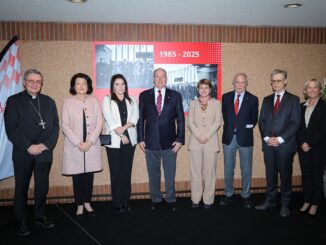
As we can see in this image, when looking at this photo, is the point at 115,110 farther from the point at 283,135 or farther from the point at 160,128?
the point at 283,135

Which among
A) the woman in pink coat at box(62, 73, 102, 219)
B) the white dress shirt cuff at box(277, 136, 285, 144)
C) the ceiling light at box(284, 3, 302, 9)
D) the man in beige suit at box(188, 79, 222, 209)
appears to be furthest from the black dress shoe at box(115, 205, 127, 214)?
the ceiling light at box(284, 3, 302, 9)

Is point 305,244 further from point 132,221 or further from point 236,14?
point 236,14

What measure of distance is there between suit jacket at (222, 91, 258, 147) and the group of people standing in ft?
0.04

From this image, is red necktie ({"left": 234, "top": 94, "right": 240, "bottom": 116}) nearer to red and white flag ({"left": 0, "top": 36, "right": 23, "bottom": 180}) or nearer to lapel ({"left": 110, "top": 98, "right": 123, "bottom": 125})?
Result: lapel ({"left": 110, "top": 98, "right": 123, "bottom": 125})

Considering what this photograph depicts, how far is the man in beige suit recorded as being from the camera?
13.9 ft

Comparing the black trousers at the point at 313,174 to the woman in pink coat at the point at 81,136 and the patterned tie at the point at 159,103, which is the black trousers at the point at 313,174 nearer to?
the patterned tie at the point at 159,103

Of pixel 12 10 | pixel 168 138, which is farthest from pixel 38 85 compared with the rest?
pixel 168 138

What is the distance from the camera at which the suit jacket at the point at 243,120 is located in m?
4.29

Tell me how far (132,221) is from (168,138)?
3.84ft

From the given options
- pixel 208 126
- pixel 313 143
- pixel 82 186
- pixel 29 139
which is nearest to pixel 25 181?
pixel 29 139

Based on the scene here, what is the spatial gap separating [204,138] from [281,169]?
1066 millimetres

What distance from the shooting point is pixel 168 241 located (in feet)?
10.9

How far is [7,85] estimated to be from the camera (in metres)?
4.00

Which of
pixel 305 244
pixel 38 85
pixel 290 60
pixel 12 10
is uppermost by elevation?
pixel 12 10
